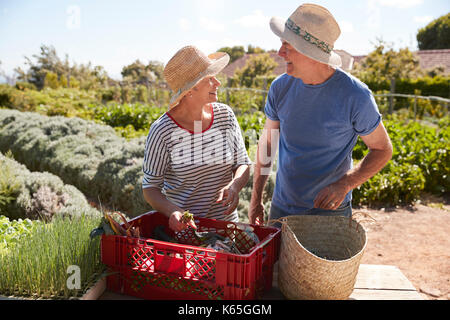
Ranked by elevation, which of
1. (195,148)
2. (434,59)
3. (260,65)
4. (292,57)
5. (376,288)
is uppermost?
(434,59)

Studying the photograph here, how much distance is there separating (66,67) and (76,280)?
1057 inches

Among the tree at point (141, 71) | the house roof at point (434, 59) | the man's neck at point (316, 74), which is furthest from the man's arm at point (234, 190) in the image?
the house roof at point (434, 59)

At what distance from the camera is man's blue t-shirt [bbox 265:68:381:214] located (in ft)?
6.22

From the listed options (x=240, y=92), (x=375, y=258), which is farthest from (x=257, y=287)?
(x=240, y=92)

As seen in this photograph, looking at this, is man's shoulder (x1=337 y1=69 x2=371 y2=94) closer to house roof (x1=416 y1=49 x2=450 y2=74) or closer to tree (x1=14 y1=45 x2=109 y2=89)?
tree (x1=14 y1=45 x2=109 y2=89)

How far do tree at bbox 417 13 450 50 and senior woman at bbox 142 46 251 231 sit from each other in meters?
39.0

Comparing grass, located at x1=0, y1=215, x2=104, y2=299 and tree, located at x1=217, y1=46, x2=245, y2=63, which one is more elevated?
tree, located at x1=217, y1=46, x2=245, y2=63

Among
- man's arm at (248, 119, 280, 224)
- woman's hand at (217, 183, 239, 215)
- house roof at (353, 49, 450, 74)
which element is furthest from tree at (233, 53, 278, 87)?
woman's hand at (217, 183, 239, 215)

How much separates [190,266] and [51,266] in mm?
579

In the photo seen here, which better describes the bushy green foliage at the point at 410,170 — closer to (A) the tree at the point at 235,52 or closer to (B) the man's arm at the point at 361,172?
(B) the man's arm at the point at 361,172

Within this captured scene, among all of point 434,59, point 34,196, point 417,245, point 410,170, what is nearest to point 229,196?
point 34,196

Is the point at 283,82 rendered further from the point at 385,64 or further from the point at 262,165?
the point at 385,64

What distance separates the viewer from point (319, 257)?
1524 mm

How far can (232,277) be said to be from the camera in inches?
54.7
